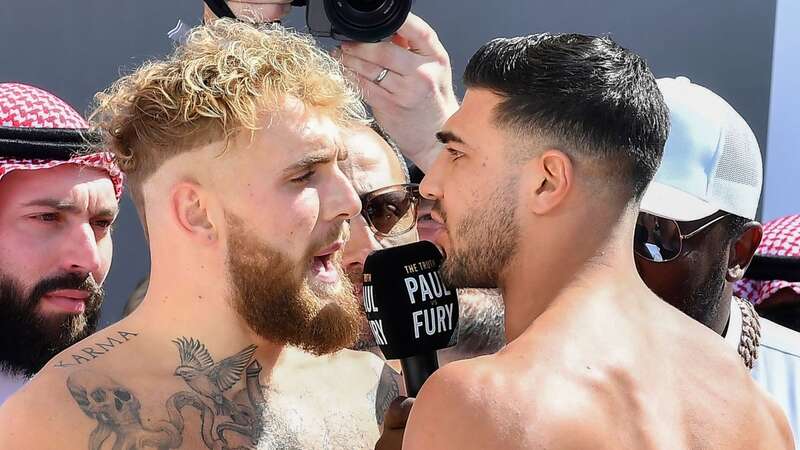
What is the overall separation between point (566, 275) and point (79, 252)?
179 centimetres

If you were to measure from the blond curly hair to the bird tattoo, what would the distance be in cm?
43

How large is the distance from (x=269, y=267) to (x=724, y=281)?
1395 mm

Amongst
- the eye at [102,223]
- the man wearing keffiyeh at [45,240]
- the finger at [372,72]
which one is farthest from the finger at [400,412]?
the eye at [102,223]

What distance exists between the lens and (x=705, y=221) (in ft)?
10.9

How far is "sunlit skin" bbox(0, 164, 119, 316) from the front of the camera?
3619 millimetres

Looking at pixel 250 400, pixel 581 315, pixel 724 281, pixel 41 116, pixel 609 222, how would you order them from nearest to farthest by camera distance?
pixel 581 315, pixel 609 222, pixel 250 400, pixel 724 281, pixel 41 116

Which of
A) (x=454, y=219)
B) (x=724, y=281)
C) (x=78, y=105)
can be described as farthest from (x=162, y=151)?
(x=78, y=105)

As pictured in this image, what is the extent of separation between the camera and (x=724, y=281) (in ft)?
11.2

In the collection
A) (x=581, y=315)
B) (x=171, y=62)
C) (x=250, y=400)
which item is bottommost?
(x=250, y=400)

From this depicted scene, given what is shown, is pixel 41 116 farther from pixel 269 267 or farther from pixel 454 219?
pixel 454 219

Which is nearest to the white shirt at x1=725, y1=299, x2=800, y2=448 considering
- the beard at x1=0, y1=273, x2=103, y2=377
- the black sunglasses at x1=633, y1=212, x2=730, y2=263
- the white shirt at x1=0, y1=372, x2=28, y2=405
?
the black sunglasses at x1=633, y1=212, x2=730, y2=263

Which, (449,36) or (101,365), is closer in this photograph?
(101,365)

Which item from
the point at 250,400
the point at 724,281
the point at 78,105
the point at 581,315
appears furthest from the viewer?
the point at 78,105

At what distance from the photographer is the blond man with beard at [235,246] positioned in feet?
8.63
